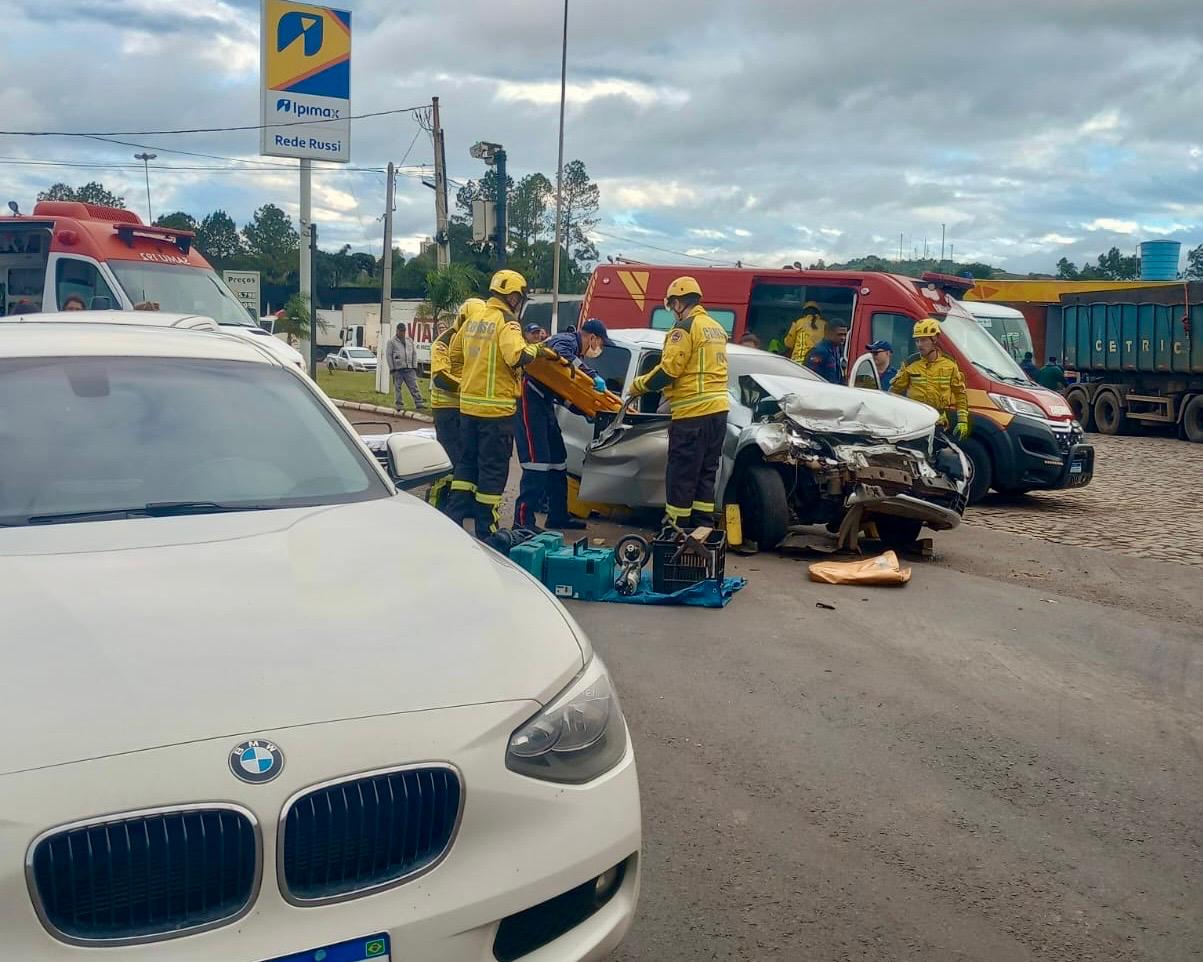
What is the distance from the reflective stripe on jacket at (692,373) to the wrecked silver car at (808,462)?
53 centimetres

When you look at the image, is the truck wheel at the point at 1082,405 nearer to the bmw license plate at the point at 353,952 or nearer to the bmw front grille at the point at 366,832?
the bmw front grille at the point at 366,832

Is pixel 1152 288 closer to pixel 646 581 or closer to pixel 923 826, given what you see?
pixel 646 581

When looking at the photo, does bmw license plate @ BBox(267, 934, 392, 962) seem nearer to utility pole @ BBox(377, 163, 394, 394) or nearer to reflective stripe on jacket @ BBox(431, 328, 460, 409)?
reflective stripe on jacket @ BBox(431, 328, 460, 409)

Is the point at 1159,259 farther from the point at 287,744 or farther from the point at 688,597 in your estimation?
the point at 287,744

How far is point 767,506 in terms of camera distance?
8914 mm

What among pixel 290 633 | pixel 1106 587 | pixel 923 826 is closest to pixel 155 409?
pixel 290 633

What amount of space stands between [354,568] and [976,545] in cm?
801

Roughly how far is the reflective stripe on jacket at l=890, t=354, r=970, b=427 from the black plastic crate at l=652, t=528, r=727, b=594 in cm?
501

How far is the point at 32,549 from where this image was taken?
2.90 metres

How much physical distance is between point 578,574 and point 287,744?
518cm

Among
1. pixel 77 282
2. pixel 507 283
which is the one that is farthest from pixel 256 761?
pixel 77 282

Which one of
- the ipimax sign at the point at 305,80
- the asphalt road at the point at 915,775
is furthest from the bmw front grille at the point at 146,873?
the ipimax sign at the point at 305,80

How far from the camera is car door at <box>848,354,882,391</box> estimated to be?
39.8ft

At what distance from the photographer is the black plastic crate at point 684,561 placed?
288 inches
